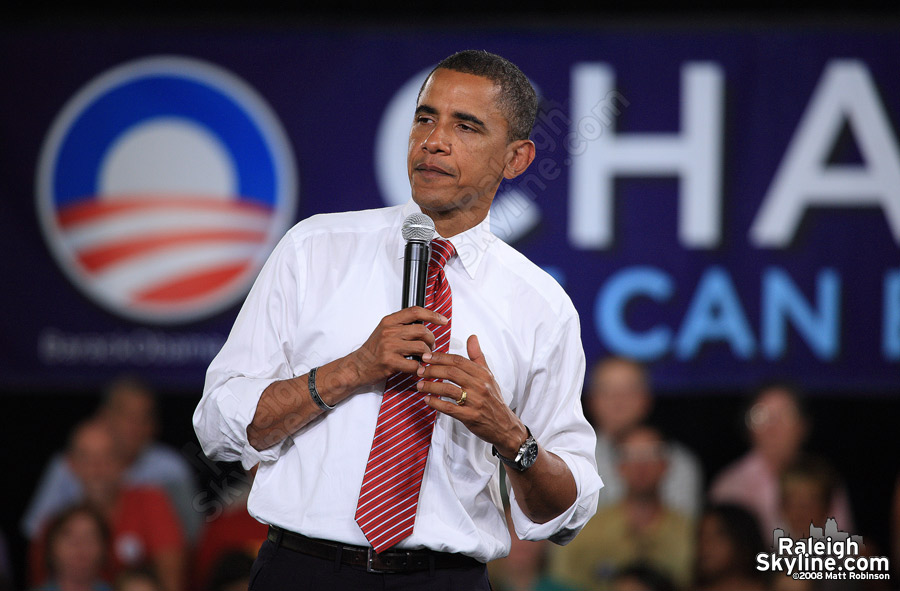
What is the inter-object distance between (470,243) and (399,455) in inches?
18.1

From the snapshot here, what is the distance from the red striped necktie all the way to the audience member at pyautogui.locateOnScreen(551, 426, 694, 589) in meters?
2.55

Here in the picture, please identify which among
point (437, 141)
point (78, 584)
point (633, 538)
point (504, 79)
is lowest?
point (78, 584)

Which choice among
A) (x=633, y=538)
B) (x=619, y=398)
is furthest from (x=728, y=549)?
(x=619, y=398)

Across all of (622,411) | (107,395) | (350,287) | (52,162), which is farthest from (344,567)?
(52,162)

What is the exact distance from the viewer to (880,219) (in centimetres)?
457

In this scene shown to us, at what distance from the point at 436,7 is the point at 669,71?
3.77 ft

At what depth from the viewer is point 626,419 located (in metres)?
4.45

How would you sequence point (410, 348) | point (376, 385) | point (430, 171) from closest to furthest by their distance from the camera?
point (410, 348), point (376, 385), point (430, 171)

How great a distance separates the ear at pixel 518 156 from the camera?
6.71 feet

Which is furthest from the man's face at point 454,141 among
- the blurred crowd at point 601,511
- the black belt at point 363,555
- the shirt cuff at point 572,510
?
the blurred crowd at point 601,511

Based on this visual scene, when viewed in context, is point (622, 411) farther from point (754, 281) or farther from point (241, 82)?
point (241, 82)

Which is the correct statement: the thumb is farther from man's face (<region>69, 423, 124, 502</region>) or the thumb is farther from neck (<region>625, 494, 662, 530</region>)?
man's face (<region>69, 423, 124, 502</region>)

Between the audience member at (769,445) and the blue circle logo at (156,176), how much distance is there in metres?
2.38

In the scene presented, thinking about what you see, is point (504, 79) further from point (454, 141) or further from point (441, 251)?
point (441, 251)
